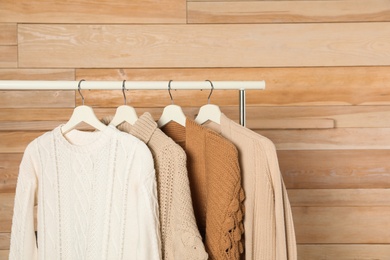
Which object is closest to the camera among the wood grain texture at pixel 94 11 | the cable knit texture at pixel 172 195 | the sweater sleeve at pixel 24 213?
the cable knit texture at pixel 172 195

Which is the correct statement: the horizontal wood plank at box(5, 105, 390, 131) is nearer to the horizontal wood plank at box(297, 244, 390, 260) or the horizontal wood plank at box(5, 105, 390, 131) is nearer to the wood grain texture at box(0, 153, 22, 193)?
the wood grain texture at box(0, 153, 22, 193)

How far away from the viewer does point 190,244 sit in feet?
→ 3.93

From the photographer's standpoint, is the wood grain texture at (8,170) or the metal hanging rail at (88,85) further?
the wood grain texture at (8,170)

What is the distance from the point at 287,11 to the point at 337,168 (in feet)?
2.18

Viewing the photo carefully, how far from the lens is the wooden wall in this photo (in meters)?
2.00

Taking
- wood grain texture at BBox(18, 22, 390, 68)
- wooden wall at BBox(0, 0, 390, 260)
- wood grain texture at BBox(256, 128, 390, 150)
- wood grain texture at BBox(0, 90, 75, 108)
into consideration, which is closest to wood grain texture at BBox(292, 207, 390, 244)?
wooden wall at BBox(0, 0, 390, 260)

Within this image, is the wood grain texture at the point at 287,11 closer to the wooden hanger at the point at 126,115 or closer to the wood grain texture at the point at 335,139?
the wood grain texture at the point at 335,139

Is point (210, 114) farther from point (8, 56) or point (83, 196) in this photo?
point (8, 56)

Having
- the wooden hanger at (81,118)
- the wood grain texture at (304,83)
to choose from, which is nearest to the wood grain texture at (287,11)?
the wood grain texture at (304,83)

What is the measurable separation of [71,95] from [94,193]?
0.80m

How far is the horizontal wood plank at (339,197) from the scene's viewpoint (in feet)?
6.69

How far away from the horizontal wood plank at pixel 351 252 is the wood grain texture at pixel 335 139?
40 centimetres

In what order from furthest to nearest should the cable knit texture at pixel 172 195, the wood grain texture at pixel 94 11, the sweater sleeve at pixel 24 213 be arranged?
the wood grain texture at pixel 94 11
the sweater sleeve at pixel 24 213
the cable knit texture at pixel 172 195

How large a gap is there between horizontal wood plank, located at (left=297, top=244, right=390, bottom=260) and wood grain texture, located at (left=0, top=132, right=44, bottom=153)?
1183 millimetres
